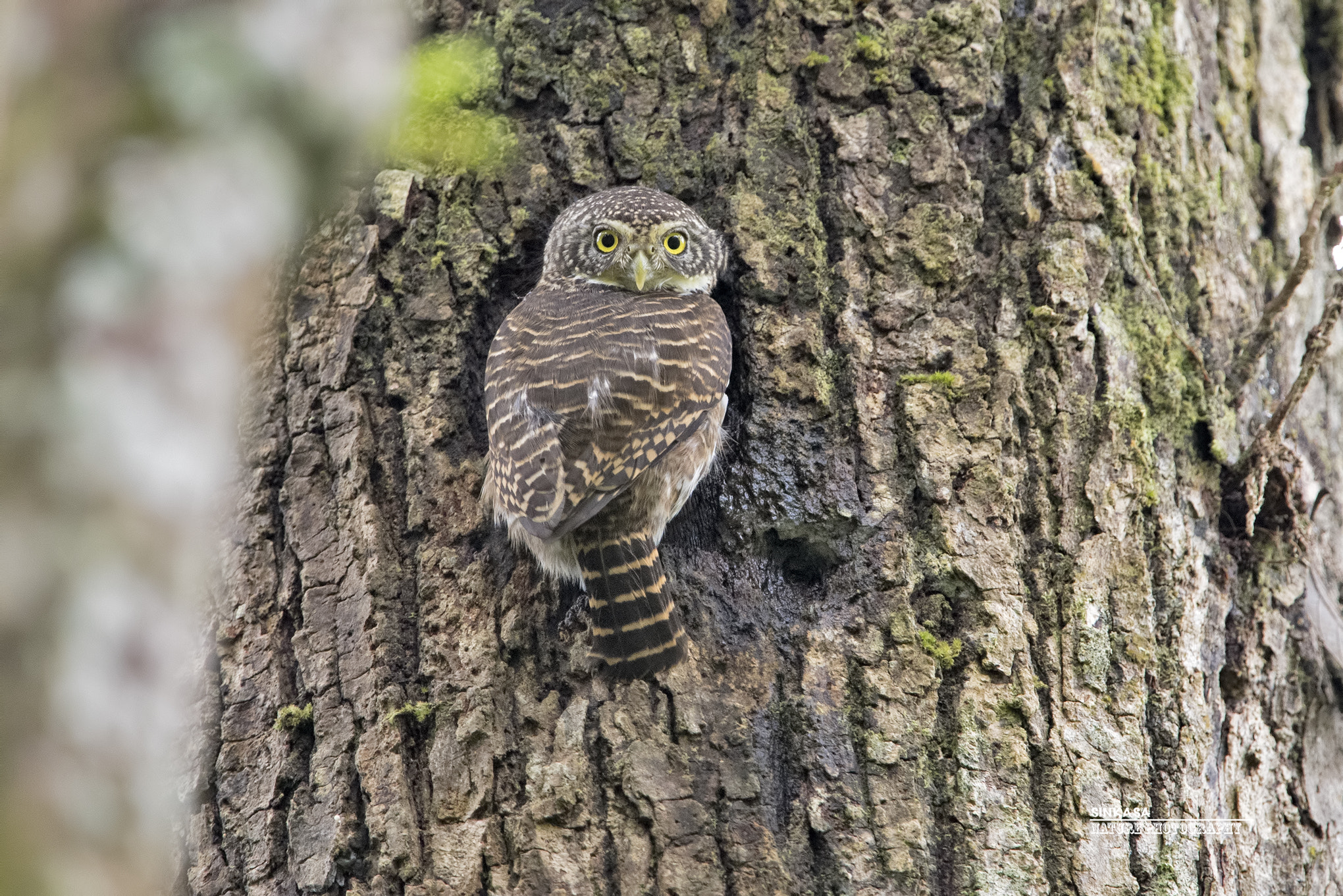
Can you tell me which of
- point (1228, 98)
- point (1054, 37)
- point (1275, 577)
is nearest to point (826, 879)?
point (1275, 577)

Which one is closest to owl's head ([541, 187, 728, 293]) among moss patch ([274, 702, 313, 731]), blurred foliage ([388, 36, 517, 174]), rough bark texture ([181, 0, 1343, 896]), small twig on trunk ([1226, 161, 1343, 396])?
rough bark texture ([181, 0, 1343, 896])

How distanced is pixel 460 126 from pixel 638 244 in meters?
0.83

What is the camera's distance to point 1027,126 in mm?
3445

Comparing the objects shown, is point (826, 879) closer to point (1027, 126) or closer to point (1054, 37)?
point (1027, 126)

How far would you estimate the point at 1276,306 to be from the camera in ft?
11.6

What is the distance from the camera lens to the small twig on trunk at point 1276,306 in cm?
346

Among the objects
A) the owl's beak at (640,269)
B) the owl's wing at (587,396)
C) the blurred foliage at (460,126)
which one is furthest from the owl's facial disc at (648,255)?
the blurred foliage at (460,126)

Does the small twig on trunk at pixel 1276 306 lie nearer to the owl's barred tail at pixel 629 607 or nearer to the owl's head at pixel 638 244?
the owl's head at pixel 638 244

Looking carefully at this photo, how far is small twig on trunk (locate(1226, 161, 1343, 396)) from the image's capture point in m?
3.46

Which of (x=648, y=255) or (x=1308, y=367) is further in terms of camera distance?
(x=648, y=255)

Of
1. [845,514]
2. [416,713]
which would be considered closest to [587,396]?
[845,514]

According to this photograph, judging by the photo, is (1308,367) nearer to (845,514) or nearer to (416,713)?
(845,514)

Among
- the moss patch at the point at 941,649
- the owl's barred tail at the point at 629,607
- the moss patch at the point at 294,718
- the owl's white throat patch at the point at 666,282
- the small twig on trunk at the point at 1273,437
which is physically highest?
the owl's white throat patch at the point at 666,282

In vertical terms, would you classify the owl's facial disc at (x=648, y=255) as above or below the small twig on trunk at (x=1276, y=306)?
above
